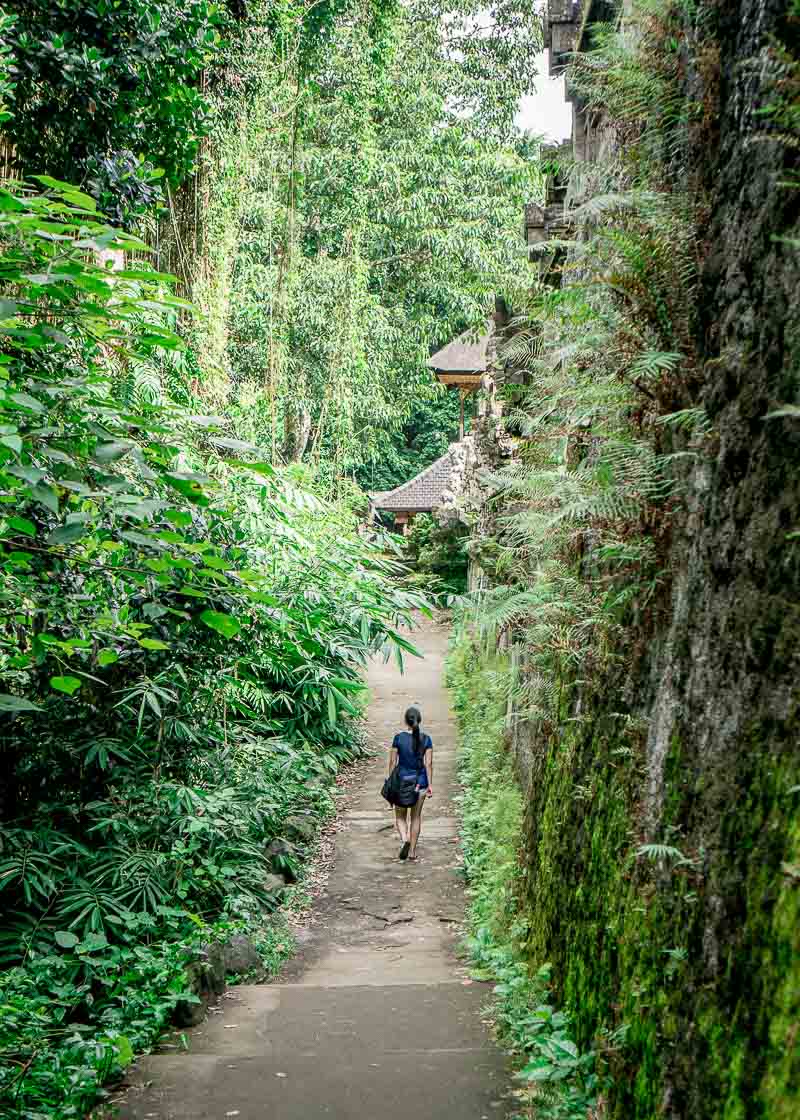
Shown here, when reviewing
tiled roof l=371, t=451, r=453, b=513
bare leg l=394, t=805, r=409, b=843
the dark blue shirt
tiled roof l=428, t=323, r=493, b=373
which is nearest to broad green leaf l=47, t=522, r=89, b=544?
the dark blue shirt

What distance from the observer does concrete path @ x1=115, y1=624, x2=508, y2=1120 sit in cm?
364

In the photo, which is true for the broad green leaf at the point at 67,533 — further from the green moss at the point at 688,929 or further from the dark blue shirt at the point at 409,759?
the dark blue shirt at the point at 409,759

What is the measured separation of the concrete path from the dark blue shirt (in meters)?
0.88

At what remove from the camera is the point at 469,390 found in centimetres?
2528

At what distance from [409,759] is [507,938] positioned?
3185 millimetres

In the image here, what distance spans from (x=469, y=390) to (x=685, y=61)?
22689mm

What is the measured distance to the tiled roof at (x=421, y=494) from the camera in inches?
1157

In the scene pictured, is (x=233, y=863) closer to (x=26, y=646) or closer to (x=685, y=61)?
(x=26, y=646)

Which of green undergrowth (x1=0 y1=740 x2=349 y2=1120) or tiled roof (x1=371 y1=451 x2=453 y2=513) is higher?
tiled roof (x1=371 y1=451 x2=453 y2=513)

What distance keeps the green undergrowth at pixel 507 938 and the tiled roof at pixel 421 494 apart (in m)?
17.3

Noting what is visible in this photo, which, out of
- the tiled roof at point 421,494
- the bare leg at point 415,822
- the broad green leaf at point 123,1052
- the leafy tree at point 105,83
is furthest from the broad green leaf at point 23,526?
the tiled roof at point 421,494

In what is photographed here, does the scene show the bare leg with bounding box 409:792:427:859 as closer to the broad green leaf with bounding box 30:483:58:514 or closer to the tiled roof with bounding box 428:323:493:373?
the broad green leaf with bounding box 30:483:58:514

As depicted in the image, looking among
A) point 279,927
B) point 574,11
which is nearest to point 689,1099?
point 279,927

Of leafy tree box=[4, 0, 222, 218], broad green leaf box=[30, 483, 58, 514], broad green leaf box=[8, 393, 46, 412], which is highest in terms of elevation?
leafy tree box=[4, 0, 222, 218]
